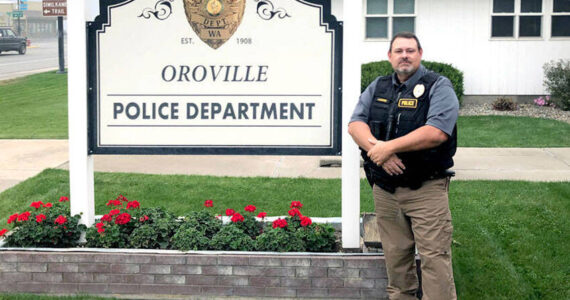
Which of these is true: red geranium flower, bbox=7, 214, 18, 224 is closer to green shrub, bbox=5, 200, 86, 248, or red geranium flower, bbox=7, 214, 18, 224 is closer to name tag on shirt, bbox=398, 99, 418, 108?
green shrub, bbox=5, 200, 86, 248

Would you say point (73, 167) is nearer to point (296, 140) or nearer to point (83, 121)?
point (83, 121)

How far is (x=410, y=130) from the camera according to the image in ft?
14.3

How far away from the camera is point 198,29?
Result: 17.9ft

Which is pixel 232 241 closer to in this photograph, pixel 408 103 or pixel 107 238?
pixel 107 238

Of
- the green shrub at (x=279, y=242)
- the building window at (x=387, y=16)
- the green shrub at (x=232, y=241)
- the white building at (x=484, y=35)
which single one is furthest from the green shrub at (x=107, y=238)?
the building window at (x=387, y=16)

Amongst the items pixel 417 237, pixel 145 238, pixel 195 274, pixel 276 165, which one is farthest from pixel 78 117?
pixel 276 165

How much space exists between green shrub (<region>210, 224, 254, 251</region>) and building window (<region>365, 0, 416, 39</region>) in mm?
12226

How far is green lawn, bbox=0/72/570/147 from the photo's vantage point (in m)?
11.7

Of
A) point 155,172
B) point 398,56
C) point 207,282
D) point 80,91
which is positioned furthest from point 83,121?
point 155,172

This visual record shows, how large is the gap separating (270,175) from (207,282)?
4.21 metres

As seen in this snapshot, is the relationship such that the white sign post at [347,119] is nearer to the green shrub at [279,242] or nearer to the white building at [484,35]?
the green shrub at [279,242]

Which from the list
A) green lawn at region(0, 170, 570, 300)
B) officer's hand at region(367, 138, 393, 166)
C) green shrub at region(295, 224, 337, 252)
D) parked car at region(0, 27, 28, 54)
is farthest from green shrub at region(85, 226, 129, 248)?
parked car at region(0, 27, 28, 54)

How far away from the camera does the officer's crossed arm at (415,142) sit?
13.9 ft

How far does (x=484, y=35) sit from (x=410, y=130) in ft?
43.3
